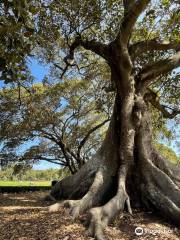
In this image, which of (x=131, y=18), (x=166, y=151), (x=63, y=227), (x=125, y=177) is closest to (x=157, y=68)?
(x=131, y=18)

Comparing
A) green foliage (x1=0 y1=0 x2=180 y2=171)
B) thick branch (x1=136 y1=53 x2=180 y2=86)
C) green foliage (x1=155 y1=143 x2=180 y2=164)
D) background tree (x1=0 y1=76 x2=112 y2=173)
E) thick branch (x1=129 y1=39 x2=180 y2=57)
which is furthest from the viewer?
green foliage (x1=155 y1=143 x2=180 y2=164)

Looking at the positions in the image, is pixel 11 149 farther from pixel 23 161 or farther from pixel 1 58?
pixel 1 58

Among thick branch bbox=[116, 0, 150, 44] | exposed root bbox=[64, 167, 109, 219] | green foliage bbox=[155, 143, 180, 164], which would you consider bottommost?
exposed root bbox=[64, 167, 109, 219]

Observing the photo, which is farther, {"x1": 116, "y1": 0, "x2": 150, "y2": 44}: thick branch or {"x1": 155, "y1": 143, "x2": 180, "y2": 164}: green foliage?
{"x1": 155, "y1": 143, "x2": 180, "y2": 164}: green foliage

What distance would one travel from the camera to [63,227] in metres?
8.37

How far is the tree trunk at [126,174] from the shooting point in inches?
412

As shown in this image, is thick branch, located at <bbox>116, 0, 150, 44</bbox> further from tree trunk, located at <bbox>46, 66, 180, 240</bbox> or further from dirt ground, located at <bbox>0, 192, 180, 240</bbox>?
dirt ground, located at <bbox>0, 192, 180, 240</bbox>

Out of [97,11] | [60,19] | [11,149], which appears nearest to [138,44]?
[97,11]

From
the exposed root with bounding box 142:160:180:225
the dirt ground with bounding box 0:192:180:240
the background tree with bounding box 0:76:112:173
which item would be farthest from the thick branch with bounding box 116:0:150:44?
the background tree with bounding box 0:76:112:173

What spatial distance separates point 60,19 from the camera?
13.6 m

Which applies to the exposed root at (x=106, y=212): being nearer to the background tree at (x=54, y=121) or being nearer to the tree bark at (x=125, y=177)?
the tree bark at (x=125, y=177)

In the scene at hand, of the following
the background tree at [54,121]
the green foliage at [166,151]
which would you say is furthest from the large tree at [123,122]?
the green foliage at [166,151]

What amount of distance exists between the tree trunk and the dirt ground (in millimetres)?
373

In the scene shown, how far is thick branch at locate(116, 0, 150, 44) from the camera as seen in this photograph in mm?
10859
